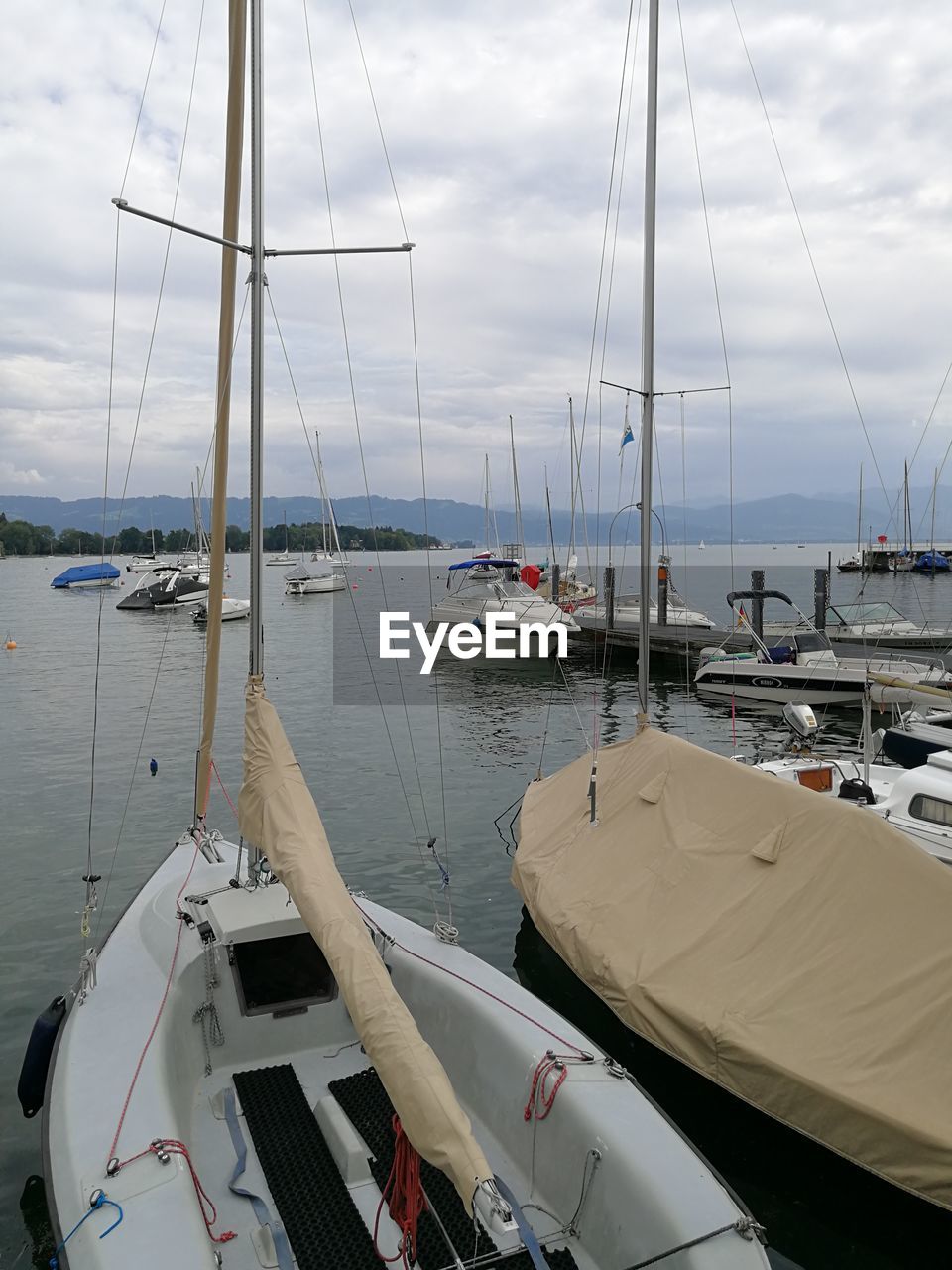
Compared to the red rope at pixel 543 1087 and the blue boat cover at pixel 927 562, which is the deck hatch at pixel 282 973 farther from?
the blue boat cover at pixel 927 562

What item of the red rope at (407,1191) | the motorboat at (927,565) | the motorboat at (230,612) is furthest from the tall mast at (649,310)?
the motorboat at (927,565)

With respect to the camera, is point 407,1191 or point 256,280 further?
point 256,280

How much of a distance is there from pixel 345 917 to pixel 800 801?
12.4ft

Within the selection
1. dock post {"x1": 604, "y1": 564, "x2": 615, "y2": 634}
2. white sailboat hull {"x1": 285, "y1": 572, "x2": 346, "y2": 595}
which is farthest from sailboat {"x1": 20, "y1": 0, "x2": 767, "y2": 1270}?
white sailboat hull {"x1": 285, "y1": 572, "x2": 346, "y2": 595}

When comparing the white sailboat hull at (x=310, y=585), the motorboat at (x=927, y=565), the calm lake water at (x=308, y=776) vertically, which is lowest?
the calm lake water at (x=308, y=776)

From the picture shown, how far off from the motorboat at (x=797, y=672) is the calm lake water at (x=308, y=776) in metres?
0.71

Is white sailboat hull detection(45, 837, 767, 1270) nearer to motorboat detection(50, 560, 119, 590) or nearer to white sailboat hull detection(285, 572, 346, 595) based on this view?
white sailboat hull detection(285, 572, 346, 595)

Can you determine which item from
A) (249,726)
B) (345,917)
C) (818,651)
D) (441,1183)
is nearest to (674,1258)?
(441,1183)

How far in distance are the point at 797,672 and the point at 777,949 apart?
66.9ft

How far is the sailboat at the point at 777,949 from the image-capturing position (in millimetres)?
5316

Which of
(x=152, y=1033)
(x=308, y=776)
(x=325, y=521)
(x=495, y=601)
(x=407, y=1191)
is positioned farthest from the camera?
(x=325, y=521)

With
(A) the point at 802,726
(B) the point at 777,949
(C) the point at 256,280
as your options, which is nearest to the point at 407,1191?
(B) the point at 777,949

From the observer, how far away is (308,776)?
1881 centimetres

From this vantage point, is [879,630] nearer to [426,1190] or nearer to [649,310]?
[649,310]
